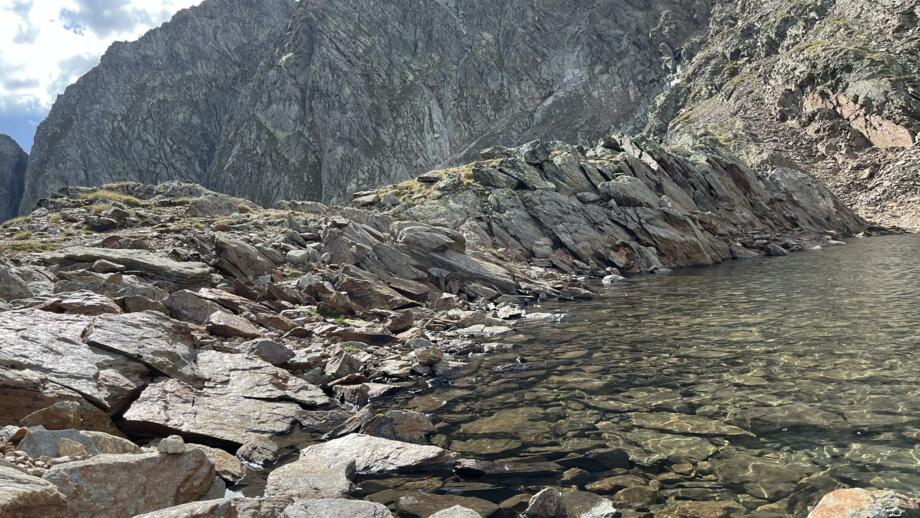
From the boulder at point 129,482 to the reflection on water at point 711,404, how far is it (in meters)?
4.27

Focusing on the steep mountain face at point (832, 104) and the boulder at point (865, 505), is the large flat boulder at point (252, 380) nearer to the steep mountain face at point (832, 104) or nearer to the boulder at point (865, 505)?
the boulder at point (865, 505)

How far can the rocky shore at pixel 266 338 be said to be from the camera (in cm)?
836

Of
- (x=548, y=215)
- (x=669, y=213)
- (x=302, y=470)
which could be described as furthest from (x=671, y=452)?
(x=669, y=213)

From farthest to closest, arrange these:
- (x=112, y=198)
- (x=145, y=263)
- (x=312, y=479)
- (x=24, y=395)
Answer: (x=112, y=198) < (x=145, y=263) < (x=24, y=395) < (x=312, y=479)

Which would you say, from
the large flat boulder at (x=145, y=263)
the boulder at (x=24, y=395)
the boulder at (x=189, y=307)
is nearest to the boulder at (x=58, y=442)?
the boulder at (x=24, y=395)

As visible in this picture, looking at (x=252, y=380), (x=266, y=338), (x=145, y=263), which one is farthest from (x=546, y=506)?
(x=145, y=263)

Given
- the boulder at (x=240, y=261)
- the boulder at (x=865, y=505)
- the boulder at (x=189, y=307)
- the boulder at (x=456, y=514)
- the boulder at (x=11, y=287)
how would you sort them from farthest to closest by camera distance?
the boulder at (x=240, y=261) → the boulder at (x=189, y=307) → the boulder at (x=11, y=287) → the boulder at (x=456, y=514) → the boulder at (x=865, y=505)

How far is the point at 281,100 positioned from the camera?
652 ft

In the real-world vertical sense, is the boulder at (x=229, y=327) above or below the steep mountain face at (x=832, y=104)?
below

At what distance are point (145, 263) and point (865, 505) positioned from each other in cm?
2748

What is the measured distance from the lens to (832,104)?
109438mm

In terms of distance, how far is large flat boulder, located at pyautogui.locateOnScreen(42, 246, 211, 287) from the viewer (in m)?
25.1

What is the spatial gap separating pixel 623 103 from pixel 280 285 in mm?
182220

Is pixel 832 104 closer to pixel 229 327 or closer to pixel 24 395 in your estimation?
pixel 229 327
